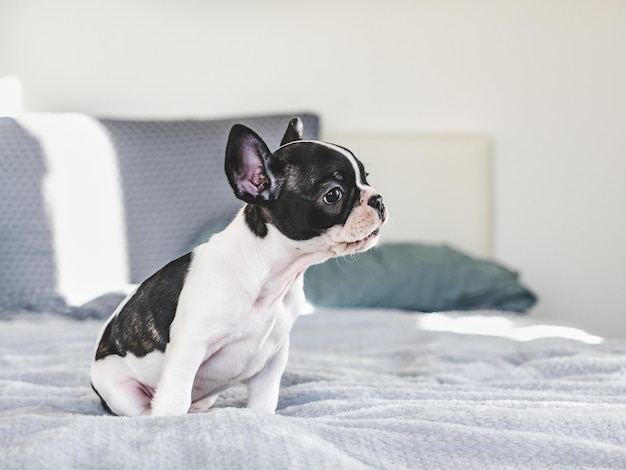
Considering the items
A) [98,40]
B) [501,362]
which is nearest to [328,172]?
[501,362]

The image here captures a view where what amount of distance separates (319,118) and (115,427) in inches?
92.2

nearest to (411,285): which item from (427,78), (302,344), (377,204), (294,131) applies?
(302,344)

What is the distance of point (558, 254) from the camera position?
3.63 metres

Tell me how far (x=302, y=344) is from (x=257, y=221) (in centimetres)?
92

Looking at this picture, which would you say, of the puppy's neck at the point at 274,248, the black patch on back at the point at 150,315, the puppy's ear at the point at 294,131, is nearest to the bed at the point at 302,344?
the black patch on back at the point at 150,315

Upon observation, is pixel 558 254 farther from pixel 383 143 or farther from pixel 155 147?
pixel 155 147

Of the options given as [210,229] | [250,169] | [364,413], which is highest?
[250,169]

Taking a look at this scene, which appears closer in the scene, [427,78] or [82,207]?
[82,207]

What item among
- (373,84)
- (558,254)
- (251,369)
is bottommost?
(558,254)

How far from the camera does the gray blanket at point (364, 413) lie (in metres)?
1.08

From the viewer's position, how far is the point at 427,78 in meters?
3.62

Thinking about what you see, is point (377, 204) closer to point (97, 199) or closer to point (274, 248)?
point (274, 248)

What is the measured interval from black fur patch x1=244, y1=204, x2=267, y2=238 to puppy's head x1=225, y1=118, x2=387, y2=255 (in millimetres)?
25

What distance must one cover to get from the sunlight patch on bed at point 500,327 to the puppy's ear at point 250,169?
1192 mm
